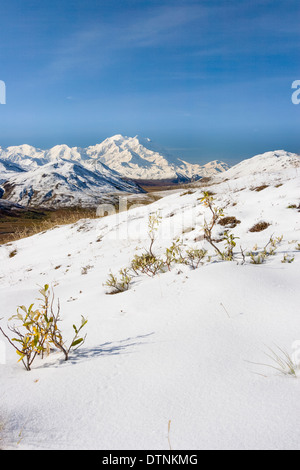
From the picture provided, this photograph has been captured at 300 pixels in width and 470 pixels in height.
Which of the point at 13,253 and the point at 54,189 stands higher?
the point at 54,189

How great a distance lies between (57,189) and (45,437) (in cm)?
12066

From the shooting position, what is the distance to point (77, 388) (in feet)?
6.04

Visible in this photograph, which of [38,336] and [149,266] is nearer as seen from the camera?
[38,336]

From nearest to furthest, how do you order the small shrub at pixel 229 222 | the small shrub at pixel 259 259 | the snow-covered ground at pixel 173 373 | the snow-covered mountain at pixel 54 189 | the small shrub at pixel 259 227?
1. the snow-covered ground at pixel 173 373
2. the small shrub at pixel 259 259
3. the small shrub at pixel 259 227
4. the small shrub at pixel 229 222
5. the snow-covered mountain at pixel 54 189

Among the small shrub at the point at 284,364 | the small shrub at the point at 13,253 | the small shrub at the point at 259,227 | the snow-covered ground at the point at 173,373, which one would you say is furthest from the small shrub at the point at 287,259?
the small shrub at the point at 13,253

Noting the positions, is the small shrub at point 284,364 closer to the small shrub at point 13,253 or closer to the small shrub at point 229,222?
the small shrub at point 229,222

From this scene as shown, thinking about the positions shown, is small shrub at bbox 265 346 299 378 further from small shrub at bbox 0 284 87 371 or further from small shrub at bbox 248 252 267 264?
small shrub at bbox 248 252 267 264

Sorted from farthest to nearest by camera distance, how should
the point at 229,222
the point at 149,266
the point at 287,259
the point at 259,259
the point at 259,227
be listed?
the point at 229,222 → the point at 259,227 → the point at 149,266 → the point at 259,259 → the point at 287,259

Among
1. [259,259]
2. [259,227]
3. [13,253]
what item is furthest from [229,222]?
[13,253]

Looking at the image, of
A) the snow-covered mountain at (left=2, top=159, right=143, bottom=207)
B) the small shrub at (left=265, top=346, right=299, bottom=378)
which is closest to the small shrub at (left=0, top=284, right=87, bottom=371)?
the small shrub at (left=265, top=346, right=299, bottom=378)

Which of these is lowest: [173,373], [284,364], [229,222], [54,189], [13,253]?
[13,253]

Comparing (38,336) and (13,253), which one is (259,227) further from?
(13,253)

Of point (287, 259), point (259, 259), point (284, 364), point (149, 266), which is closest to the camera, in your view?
point (284, 364)
